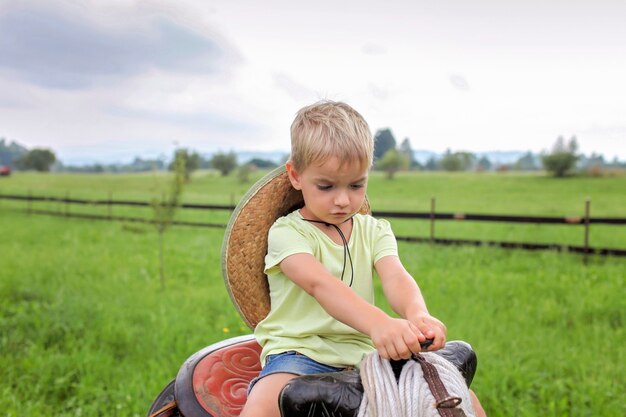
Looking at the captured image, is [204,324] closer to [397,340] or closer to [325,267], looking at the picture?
[325,267]

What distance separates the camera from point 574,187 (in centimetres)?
2331

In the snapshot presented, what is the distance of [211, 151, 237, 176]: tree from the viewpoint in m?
38.5

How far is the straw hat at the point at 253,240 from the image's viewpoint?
2.31 m

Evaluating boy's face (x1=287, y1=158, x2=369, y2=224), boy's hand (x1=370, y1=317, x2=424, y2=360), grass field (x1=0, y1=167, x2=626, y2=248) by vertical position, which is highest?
boy's face (x1=287, y1=158, x2=369, y2=224)

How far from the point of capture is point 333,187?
201 cm

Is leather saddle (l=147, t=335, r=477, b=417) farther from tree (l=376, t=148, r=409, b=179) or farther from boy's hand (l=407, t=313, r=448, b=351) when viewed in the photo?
tree (l=376, t=148, r=409, b=179)

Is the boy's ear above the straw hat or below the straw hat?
above

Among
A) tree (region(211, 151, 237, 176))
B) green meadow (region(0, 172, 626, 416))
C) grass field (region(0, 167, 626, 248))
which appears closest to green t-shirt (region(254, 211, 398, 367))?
green meadow (region(0, 172, 626, 416))

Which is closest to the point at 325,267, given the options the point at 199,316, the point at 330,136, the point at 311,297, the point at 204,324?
the point at 311,297

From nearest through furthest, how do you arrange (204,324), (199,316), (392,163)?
(204,324), (199,316), (392,163)

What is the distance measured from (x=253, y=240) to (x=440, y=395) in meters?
1.08

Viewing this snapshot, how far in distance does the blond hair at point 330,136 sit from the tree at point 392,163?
99.9ft

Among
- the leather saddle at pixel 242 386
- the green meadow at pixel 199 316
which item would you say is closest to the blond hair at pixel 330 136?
the leather saddle at pixel 242 386

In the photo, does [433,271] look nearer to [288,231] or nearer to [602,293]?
[602,293]
